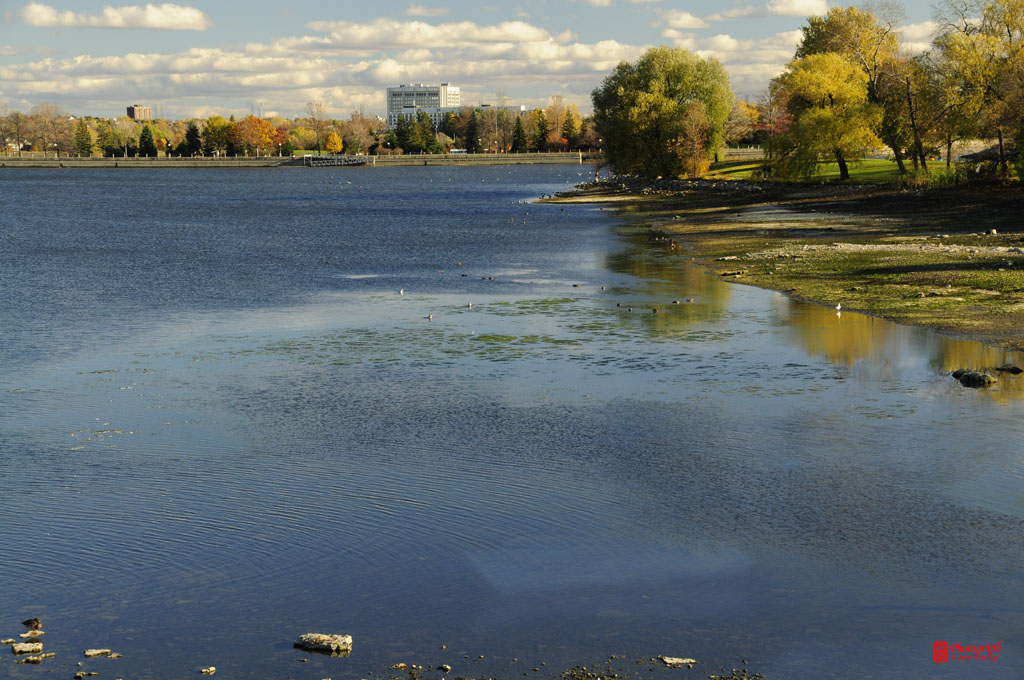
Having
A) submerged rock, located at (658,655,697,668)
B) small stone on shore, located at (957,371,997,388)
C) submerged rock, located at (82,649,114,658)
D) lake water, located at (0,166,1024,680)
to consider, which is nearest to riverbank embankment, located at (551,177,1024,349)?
lake water, located at (0,166,1024,680)

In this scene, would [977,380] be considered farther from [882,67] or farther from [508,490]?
[882,67]

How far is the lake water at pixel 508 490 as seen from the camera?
434 inches

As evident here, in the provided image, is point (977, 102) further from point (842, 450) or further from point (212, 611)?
point (212, 611)

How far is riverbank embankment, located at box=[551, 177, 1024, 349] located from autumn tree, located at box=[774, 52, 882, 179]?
9.28 ft

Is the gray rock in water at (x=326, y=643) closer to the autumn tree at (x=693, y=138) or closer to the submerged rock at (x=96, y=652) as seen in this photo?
the submerged rock at (x=96, y=652)

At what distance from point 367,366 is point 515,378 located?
12.8 feet

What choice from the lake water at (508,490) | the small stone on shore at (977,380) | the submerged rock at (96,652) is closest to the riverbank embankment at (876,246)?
the lake water at (508,490)

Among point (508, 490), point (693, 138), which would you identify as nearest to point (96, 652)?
point (508, 490)

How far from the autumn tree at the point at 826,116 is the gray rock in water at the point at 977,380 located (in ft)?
205

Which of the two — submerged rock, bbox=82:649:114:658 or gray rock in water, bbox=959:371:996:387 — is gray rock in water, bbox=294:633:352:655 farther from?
gray rock in water, bbox=959:371:996:387

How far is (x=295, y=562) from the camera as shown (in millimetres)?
13047

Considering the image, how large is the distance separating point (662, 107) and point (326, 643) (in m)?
101

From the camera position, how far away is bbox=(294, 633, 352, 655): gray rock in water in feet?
34.7

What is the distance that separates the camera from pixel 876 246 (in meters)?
45.0
